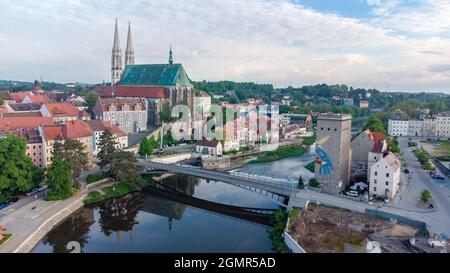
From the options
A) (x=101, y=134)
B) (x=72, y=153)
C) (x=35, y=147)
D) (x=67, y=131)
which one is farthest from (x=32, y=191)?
(x=101, y=134)

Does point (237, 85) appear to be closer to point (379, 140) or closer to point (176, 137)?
point (176, 137)

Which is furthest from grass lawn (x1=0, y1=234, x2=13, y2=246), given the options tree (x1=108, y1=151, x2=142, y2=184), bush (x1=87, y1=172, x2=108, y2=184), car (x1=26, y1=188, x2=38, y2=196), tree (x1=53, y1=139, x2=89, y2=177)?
tree (x1=108, y1=151, x2=142, y2=184)

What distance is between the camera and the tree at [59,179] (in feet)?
91.4

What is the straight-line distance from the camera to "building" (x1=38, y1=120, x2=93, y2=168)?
113 feet

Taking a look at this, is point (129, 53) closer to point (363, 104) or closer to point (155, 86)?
point (155, 86)

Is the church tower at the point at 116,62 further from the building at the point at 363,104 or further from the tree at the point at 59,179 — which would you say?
the building at the point at 363,104

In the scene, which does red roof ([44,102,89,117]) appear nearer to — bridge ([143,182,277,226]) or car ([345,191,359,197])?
bridge ([143,182,277,226])

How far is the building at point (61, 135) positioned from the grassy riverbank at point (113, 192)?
4.74m

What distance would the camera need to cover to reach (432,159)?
1673 inches

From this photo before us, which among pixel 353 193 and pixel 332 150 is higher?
pixel 332 150

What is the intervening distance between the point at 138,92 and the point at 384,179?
139ft

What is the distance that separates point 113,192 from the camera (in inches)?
1254

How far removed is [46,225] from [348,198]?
61.2 feet
